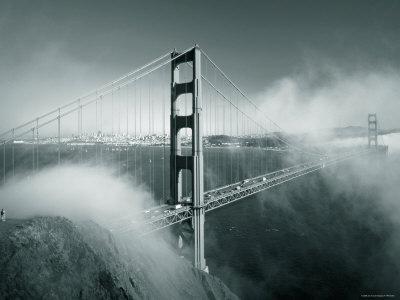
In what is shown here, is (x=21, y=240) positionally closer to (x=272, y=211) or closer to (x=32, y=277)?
(x=32, y=277)

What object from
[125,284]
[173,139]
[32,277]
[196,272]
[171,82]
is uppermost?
[171,82]

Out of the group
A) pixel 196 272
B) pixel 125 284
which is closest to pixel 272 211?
pixel 196 272

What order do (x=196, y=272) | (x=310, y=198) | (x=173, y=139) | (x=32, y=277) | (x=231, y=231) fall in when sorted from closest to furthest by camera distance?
(x=32, y=277) < (x=196, y=272) < (x=173, y=139) < (x=231, y=231) < (x=310, y=198)

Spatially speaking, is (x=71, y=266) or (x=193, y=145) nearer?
(x=71, y=266)

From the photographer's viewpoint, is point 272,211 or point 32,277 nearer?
point 32,277

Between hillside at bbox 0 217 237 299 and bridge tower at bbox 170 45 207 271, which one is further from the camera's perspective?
bridge tower at bbox 170 45 207 271

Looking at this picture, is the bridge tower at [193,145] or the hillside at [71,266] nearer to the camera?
the hillside at [71,266]

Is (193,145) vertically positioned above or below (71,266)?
above

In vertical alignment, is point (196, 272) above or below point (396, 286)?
above
